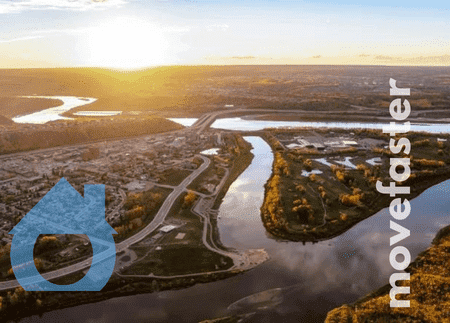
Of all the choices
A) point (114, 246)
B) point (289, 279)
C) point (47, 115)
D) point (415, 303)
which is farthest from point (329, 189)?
point (47, 115)

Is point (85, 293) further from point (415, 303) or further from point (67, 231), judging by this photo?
point (415, 303)

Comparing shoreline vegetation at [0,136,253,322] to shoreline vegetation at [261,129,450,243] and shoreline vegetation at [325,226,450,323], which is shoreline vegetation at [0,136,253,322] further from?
shoreline vegetation at [261,129,450,243]

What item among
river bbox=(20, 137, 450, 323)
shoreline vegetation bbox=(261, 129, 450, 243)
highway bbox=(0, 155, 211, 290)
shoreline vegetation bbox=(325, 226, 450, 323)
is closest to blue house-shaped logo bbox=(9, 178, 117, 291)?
highway bbox=(0, 155, 211, 290)

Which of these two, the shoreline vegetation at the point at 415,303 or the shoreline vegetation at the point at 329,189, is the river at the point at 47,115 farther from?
the shoreline vegetation at the point at 415,303

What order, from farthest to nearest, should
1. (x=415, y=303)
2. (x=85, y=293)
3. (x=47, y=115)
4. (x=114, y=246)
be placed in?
(x=47, y=115) < (x=114, y=246) < (x=85, y=293) < (x=415, y=303)

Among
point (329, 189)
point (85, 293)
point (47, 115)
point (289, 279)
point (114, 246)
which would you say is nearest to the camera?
point (85, 293)
